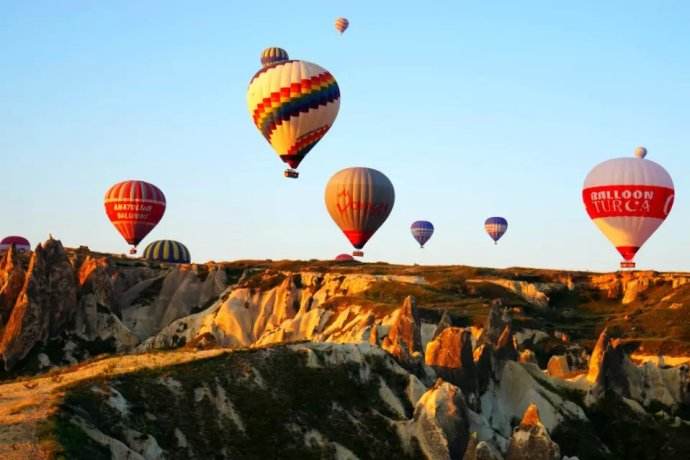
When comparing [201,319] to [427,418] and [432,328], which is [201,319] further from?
[427,418]

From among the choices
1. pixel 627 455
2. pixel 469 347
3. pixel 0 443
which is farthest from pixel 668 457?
pixel 0 443

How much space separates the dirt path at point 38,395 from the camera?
46938 mm

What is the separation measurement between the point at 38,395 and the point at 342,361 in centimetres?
2175

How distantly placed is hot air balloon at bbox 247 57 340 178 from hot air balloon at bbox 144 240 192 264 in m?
47.6

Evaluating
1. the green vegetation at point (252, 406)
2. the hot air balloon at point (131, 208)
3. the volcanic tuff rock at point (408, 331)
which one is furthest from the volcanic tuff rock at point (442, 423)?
the hot air balloon at point (131, 208)

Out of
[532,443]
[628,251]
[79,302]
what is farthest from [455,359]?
[628,251]

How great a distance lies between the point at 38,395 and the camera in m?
55.6

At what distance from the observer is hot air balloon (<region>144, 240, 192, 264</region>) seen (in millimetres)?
169375

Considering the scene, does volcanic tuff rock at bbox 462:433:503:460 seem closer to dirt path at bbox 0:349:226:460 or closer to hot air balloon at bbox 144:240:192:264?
dirt path at bbox 0:349:226:460

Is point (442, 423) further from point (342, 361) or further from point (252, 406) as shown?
point (252, 406)

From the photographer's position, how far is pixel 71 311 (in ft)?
406

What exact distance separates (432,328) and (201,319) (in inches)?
1642

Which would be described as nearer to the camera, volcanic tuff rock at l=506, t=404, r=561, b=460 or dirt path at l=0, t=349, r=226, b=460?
dirt path at l=0, t=349, r=226, b=460

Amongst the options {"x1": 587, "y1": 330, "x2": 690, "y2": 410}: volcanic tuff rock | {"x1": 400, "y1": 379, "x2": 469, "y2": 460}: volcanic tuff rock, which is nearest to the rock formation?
{"x1": 400, "y1": 379, "x2": 469, "y2": 460}: volcanic tuff rock
